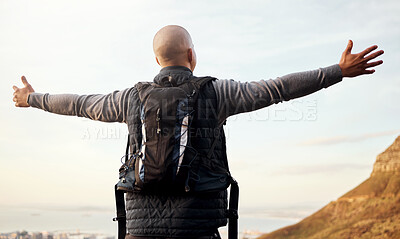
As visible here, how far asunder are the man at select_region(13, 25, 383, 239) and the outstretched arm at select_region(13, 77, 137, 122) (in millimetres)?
10

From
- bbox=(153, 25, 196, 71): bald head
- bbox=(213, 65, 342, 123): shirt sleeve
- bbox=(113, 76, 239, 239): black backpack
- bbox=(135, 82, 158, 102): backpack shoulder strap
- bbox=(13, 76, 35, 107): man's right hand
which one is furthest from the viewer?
bbox=(13, 76, 35, 107): man's right hand

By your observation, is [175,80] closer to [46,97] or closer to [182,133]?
[182,133]

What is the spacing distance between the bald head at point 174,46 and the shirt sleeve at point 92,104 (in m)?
0.42

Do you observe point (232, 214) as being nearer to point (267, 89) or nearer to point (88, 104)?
point (267, 89)

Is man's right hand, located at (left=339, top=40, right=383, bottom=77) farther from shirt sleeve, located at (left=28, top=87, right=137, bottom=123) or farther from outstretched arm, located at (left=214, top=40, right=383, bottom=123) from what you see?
shirt sleeve, located at (left=28, top=87, right=137, bottom=123)

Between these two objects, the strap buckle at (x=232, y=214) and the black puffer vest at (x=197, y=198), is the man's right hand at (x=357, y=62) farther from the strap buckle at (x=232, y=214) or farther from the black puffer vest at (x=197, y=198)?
the strap buckle at (x=232, y=214)

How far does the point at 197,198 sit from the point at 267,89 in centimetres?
110

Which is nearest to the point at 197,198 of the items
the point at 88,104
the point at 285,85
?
the point at 285,85

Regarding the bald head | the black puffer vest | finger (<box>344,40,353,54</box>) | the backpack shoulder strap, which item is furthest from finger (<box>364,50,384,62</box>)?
the backpack shoulder strap

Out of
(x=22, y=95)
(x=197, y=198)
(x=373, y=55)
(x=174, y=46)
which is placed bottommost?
(x=197, y=198)

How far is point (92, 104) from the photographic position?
4168 millimetres

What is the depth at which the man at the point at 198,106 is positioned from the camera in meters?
3.51

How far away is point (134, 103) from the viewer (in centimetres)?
384

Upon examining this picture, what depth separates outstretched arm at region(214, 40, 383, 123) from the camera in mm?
3625
